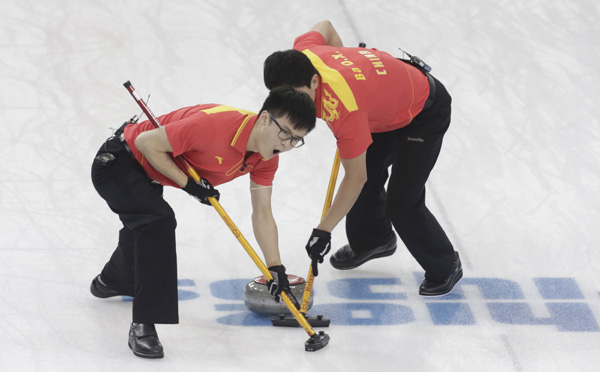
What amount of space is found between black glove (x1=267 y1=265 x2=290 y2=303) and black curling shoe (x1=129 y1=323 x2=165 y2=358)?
487 millimetres

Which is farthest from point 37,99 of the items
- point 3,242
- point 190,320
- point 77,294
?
point 190,320

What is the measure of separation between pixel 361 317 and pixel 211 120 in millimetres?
1084

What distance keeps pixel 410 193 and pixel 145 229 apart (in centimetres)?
116

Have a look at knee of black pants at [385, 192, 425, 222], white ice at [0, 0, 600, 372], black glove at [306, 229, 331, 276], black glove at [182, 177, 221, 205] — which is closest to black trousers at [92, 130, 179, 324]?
black glove at [182, 177, 221, 205]

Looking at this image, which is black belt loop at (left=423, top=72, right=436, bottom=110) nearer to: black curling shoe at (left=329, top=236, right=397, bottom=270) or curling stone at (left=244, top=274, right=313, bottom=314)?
black curling shoe at (left=329, top=236, right=397, bottom=270)

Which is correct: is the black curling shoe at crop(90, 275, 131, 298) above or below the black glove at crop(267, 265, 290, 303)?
below

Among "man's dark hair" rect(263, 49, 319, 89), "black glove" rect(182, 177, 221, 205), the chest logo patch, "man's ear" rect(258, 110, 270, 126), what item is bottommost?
"black glove" rect(182, 177, 221, 205)

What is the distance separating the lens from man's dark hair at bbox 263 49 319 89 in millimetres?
3508

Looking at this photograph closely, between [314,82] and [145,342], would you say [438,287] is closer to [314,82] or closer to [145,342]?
[314,82]

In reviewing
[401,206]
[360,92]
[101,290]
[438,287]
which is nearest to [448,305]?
[438,287]

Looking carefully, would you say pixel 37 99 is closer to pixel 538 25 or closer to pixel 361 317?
pixel 361 317

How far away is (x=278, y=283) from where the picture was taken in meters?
3.85

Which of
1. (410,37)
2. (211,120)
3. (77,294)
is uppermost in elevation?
(211,120)

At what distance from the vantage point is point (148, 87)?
5625 mm
